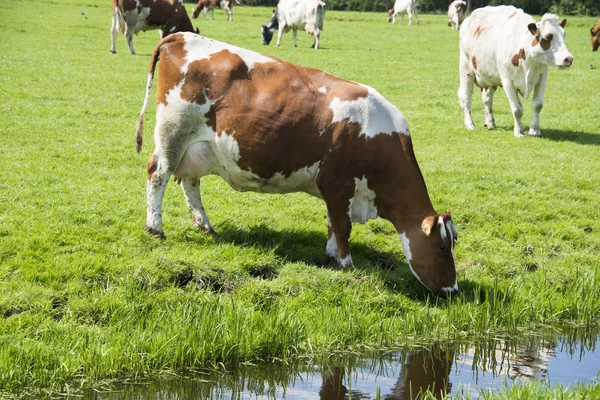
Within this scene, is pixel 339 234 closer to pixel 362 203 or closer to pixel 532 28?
pixel 362 203

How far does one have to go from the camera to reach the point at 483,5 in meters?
83.9

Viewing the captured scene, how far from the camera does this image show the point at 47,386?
21.0 ft

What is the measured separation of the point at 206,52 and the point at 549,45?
29.4 feet

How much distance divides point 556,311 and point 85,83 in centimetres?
1530

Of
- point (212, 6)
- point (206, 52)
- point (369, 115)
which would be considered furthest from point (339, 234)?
point (212, 6)

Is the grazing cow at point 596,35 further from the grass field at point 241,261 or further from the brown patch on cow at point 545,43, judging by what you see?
the brown patch on cow at point 545,43

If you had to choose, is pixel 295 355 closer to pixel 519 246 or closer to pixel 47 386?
pixel 47 386

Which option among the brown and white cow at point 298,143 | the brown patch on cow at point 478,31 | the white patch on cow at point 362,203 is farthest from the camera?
the brown patch on cow at point 478,31

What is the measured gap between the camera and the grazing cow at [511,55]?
52.7 ft

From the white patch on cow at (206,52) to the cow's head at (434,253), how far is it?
8.30 ft

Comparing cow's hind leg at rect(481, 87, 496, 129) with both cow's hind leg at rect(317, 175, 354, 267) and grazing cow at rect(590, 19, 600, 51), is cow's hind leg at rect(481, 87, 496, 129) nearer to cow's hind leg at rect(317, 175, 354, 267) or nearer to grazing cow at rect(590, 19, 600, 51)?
cow's hind leg at rect(317, 175, 354, 267)

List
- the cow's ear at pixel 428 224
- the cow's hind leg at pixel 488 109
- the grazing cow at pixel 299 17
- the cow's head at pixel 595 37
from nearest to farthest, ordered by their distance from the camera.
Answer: the cow's ear at pixel 428 224 → the cow's hind leg at pixel 488 109 → the cow's head at pixel 595 37 → the grazing cow at pixel 299 17

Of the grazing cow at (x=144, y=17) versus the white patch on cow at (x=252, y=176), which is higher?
the grazing cow at (x=144, y=17)

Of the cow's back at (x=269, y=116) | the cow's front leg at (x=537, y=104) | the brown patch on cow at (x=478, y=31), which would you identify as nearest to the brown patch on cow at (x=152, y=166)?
the cow's back at (x=269, y=116)
